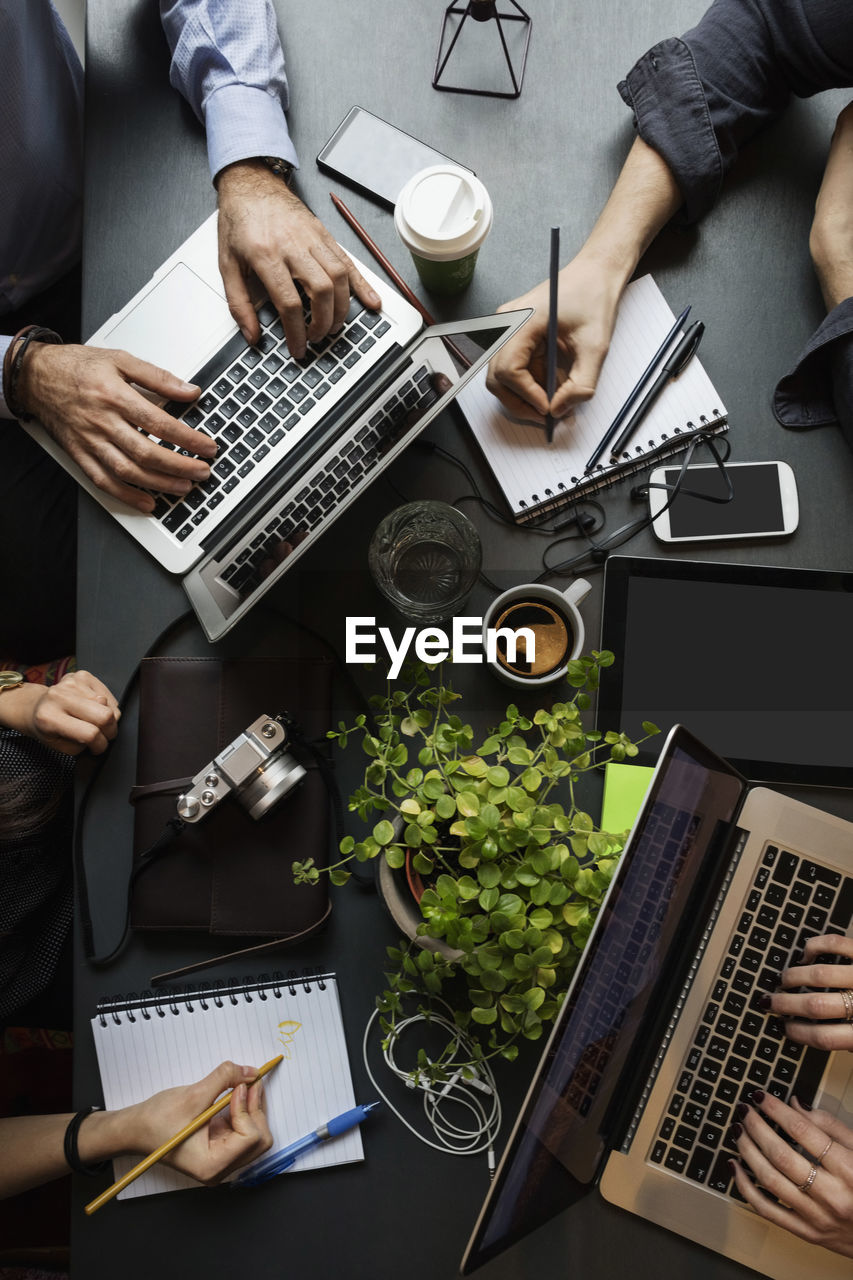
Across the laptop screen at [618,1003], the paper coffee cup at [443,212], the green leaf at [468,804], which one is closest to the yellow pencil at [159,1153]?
the laptop screen at [618,1003]

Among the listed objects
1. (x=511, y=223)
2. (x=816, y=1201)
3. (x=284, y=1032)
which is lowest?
(x=816, y=1201)

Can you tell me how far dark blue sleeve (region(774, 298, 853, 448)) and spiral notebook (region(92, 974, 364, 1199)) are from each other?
95cm

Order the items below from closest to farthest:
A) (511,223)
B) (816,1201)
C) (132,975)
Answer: (816,1201) < (132,975) < (511,223)

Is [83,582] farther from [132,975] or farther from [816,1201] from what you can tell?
[816,1201]

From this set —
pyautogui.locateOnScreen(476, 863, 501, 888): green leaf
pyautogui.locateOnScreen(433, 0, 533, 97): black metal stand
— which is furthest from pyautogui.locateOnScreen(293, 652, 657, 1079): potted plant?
pyautogui.locateOnScreen(433, 0, 533, 97): black metal stand

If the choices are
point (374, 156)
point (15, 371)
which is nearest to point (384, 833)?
point (15, 371)

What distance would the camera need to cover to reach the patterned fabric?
113 centimetres

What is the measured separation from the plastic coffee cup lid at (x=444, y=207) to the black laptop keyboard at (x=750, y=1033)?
0.83 m

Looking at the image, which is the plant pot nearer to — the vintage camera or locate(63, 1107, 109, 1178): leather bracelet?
the vintage camera

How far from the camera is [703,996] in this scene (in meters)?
0.99

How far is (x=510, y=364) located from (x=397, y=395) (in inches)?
6.3

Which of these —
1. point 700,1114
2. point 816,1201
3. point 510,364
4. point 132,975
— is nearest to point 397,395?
point 510,364

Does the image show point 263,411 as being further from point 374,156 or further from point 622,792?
point 622,792

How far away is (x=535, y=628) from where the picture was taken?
3.41 feet
